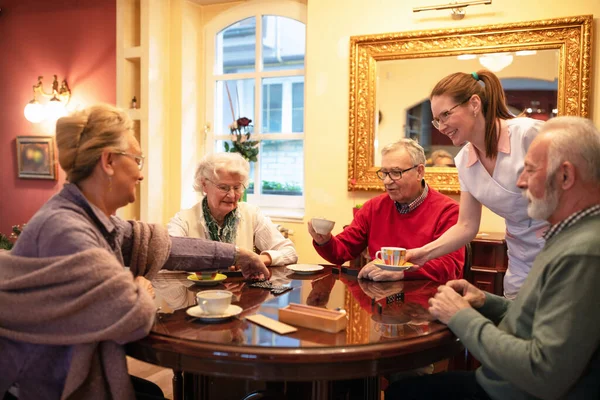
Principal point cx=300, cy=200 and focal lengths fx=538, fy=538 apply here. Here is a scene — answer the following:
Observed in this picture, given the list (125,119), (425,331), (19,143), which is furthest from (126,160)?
(19,143)

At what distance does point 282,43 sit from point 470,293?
341cm

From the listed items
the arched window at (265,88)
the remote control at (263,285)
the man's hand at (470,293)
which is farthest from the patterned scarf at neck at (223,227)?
the arched window at (265,88)

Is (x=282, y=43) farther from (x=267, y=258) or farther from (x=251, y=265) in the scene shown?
(x=251, y=265)

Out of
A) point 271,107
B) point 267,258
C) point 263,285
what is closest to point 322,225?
point 267,258

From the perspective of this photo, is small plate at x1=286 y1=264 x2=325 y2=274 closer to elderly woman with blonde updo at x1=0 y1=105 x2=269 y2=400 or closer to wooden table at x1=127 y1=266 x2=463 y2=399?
wooden table at x1=127 y1=266 x2=463 y2=399

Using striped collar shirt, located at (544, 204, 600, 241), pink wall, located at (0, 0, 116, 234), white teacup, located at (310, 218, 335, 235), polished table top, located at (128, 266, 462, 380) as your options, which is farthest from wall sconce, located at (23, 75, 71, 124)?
striped collar shirt, located at (544, 204, 600, 241)

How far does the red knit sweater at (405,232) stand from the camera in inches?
89.7

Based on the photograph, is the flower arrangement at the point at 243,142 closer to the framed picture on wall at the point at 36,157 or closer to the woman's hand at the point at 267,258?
the framed picture on wall at the point at 36,157

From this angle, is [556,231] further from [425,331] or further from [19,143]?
[19,143]

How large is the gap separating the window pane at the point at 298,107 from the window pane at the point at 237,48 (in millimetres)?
479

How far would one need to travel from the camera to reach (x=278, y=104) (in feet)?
15.1

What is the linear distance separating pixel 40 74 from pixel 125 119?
168 inches

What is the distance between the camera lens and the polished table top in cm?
124

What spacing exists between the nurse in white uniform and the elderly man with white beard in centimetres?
67
